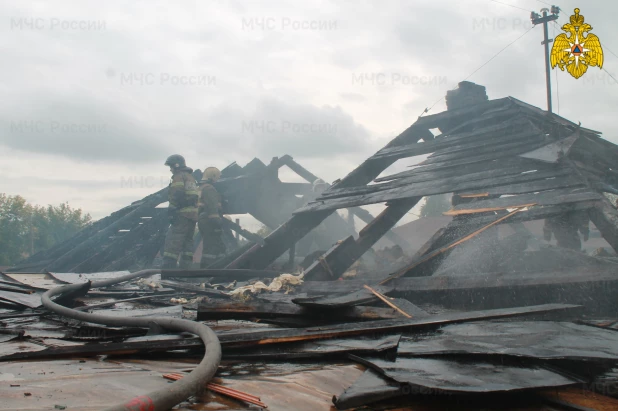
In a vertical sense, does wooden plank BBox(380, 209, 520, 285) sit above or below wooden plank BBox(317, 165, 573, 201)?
below

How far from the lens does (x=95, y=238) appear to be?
13352mm

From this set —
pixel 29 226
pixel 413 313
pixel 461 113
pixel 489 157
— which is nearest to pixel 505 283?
pixel 413 313

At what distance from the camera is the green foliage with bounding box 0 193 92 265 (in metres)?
21.4

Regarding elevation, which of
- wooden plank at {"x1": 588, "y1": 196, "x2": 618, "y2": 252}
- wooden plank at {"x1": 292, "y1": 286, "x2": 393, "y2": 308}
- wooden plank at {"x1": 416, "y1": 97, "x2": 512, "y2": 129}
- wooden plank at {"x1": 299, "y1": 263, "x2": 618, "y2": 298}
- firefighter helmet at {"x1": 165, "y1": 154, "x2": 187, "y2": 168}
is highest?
wooden plank at {"x1": 416, "y1": 97, "x2": 512, "y2": 129}

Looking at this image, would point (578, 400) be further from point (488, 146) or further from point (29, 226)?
point (29, 226)

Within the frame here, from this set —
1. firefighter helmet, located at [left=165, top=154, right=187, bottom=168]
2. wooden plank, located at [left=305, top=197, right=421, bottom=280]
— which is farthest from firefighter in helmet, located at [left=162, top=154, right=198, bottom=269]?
wooden plank, located at [left=305, top=197, right=421, bottom=280]

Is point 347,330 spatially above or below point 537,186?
below

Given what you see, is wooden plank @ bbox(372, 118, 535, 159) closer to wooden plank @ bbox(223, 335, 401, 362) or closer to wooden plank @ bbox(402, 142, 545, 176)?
wooden plank @ bbox(402, 142, 545, 176)

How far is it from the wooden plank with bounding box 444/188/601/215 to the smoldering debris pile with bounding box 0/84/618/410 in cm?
3

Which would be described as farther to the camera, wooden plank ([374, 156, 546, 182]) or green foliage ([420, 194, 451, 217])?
green foliage ([420, 194, 451, 217])

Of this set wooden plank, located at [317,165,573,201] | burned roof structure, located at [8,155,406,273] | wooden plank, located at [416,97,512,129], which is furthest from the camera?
burned roof structure, located at [8,155,406,273]

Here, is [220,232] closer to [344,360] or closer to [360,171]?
[360,171]

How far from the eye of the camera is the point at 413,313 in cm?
405

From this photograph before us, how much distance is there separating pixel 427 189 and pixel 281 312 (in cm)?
358
